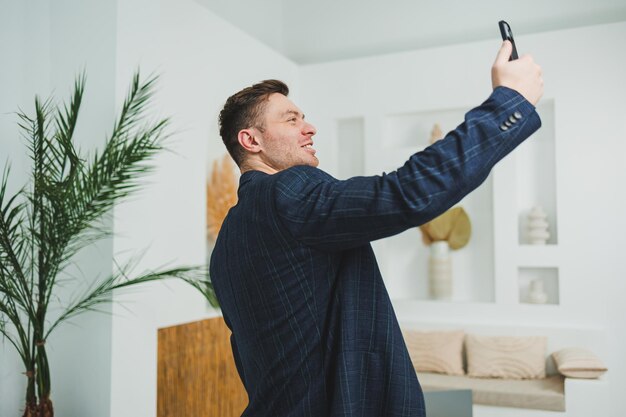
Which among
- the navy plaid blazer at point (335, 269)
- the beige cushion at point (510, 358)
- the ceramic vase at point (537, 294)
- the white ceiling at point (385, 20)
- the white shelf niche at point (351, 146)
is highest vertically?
the white ceiling at point (385, 20)

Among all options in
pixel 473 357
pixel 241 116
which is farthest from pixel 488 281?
pixel 241 116

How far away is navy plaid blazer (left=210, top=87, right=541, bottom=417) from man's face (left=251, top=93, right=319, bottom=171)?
144mm

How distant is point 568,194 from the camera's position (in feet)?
14.3

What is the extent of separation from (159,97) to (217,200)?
92 centimetres

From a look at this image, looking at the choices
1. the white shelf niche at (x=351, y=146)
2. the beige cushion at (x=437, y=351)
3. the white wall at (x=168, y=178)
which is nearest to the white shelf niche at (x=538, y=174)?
the beige cushion at (x=437, y=351)

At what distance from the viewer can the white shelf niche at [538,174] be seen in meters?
4.59

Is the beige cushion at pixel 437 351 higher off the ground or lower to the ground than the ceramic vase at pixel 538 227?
lower

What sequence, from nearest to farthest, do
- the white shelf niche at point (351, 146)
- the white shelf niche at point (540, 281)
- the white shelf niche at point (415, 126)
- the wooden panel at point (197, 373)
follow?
the wooden panel at point (197, 373) < the white shelf niche at point (540, 281) < the white shelf niche at point (415, 126) < the white shelf niche at point (351, 146)

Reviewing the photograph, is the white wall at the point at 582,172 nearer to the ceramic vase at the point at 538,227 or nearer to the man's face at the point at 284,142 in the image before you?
the ceramic vase at the point at 538,227

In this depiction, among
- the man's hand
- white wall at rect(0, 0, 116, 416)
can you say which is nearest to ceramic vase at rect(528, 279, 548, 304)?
white wall at rect(0, 0, 116, 416)

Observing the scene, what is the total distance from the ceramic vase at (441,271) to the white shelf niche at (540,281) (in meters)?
0.53

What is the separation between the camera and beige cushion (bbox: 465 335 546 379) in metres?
4.08

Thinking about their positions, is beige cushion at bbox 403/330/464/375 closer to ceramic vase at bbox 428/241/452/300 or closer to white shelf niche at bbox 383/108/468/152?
ceramic vase at bbox 428/241/452/300

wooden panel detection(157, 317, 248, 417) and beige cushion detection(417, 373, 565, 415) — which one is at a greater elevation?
wooden panel detection(157, 317, 248, 417)
